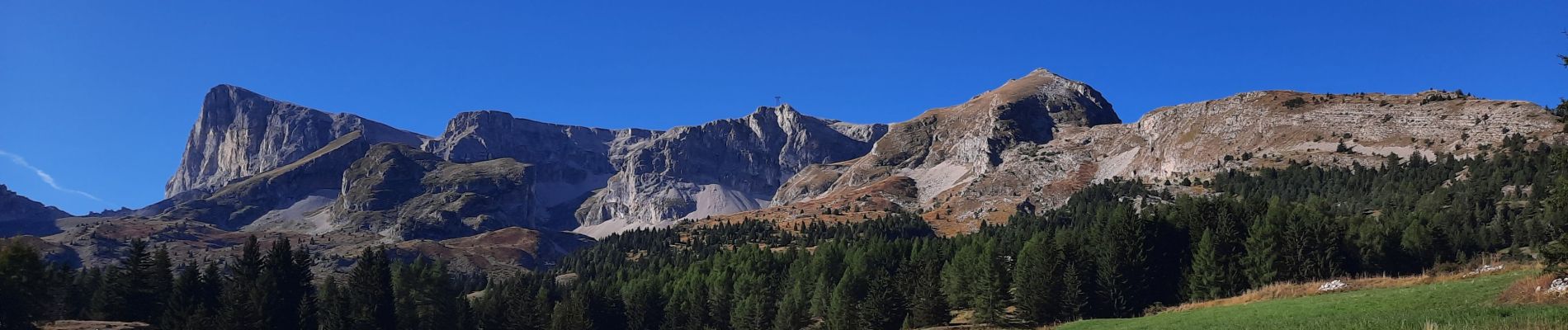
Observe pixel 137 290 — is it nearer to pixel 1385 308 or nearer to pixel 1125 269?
pixel 1125 269

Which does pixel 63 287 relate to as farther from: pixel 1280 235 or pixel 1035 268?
pixel 1280 235

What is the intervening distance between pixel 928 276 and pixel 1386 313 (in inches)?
2498

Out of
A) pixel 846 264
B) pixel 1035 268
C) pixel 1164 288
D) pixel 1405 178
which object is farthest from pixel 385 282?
pixel 1405 178

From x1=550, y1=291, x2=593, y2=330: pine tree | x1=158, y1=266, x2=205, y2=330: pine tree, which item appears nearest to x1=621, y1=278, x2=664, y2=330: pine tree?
x1=550, y1=291, x2=593, y2=330: pine tree

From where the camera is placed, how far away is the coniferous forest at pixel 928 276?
96188mm

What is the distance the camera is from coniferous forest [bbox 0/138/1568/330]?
96.2 metres

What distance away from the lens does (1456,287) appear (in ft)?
173

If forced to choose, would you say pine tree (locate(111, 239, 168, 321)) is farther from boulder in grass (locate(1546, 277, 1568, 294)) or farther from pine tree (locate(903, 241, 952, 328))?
boulder in grass (locate(1546, 277, 1568, 294))

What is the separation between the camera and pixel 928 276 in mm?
105375

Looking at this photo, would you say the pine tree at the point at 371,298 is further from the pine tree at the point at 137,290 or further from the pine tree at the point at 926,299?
the pine tree at the point at 926,299

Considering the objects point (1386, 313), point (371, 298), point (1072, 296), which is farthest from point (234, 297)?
point (1386, 313)

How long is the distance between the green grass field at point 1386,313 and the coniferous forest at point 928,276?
21603mm

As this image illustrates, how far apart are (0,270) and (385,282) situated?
38.9m

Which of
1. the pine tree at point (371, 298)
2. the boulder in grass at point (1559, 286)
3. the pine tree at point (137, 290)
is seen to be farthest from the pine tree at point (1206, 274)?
the pine tree at point (137, 290)
